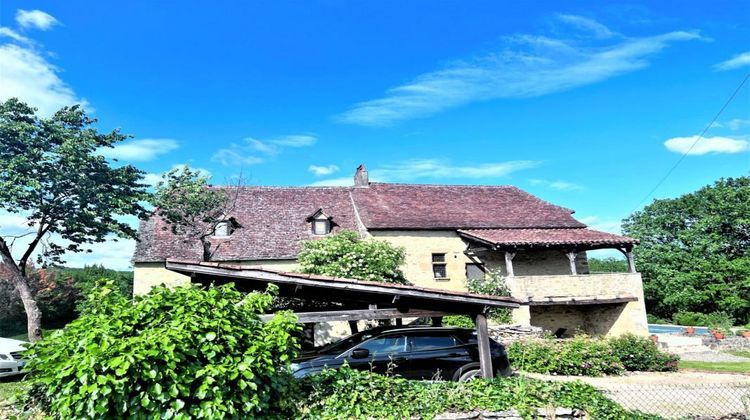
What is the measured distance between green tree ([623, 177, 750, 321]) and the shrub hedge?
2161 centimetres

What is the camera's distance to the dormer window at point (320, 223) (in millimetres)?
22672

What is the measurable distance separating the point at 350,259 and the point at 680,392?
10.2 metres

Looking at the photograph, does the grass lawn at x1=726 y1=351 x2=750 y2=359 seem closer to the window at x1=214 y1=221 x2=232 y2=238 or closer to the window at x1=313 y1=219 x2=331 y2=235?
the window at x1=313 y1=219 x2=331 y2=235

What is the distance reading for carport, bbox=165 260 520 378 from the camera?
299 inches

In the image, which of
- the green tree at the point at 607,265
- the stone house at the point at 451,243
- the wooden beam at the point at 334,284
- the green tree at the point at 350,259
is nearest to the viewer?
the wooden beam at the point at 334,284

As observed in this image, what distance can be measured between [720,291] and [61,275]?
47942 mm

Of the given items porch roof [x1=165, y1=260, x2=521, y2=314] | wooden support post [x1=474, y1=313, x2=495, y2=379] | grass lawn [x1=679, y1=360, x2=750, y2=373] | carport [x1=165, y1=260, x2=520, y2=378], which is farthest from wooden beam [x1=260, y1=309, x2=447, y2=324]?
grass lawn [x1=679, y1=360, x2=750, y2=373]

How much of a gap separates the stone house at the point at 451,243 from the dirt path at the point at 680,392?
18.3 feet

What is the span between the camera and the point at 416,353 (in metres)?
8.81

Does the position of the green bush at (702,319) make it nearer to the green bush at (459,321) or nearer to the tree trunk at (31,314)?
the green bush at (459,321)

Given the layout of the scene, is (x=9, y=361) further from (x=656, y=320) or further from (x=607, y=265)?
(x=607, y=265)

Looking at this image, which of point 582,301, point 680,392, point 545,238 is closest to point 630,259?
point 582,301

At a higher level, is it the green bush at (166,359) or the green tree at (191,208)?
the green tree at (191,208)

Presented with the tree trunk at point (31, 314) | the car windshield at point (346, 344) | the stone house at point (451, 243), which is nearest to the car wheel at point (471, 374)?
the car windshield at point (346, 344)
